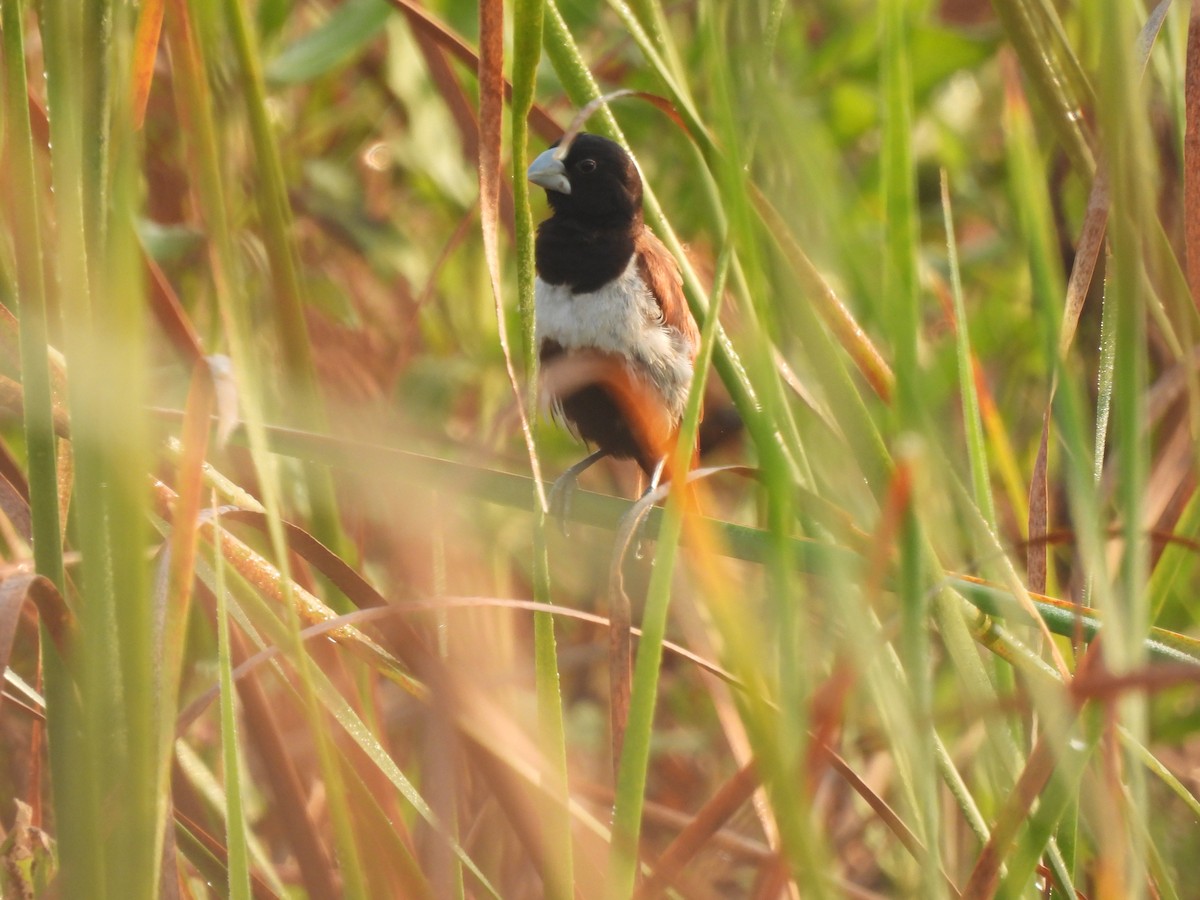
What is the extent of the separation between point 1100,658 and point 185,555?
67cm

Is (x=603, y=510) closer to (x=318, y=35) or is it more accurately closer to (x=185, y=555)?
(x=185, y=555)

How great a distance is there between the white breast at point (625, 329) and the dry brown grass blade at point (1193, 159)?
1.19m

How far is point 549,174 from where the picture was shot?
2299 millimetres

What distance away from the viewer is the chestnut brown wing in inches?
93.1

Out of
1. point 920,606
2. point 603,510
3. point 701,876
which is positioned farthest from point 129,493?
point 701,876

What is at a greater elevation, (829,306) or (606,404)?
(829,306)

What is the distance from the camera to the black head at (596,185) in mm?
2447

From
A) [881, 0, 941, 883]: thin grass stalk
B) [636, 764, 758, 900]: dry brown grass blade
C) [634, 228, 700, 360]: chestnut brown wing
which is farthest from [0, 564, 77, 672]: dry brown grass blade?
[634, 228, 700, 360]: chestnut brown wing

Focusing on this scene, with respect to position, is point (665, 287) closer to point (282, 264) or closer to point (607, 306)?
point (607, 306)

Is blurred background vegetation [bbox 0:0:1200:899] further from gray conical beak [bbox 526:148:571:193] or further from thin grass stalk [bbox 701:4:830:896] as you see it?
gray conical beak [bbox 526:148:571:193]

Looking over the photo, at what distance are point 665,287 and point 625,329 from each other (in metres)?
0.15

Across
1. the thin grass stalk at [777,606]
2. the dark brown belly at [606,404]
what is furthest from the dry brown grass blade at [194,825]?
the dark brown belly at [606,404]

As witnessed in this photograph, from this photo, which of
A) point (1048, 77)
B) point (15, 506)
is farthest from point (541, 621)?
point (1048, 77)

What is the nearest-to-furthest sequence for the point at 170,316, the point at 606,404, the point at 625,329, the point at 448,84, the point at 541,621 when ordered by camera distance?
the point at 541,621, the point at 170,316, the point at 448,84, the point at 625,329, the point at 606,404
